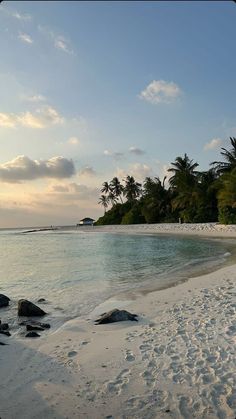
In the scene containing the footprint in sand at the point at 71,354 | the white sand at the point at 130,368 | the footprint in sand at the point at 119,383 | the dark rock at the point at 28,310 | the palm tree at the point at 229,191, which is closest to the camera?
the white sand at the point at 130,368

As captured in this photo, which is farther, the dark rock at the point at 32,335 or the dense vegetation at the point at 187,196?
the dense vegetation at the point at 187,196

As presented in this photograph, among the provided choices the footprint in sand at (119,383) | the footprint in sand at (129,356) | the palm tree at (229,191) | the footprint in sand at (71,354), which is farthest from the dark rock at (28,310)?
the palm tree at (229,191)

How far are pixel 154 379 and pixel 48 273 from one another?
13158 millimetres

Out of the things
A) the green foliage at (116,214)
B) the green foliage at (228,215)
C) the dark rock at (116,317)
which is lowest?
the dark rock at (116,317)

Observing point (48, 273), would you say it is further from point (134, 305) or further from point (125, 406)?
point (125, 406)

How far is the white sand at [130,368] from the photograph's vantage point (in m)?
3.98

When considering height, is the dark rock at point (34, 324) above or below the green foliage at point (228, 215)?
below

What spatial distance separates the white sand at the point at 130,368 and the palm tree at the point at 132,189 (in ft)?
223

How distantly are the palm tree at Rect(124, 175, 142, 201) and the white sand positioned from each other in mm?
68069

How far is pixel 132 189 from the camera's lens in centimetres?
7619

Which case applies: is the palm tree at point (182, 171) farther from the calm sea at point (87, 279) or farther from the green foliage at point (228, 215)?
the calm sea at point (87, 279)

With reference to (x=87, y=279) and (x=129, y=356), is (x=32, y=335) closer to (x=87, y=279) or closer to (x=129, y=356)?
(x=129, y=356)

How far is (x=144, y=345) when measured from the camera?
236 inches

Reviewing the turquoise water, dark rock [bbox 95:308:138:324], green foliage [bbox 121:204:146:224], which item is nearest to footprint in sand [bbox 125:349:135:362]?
dark rock [bbox 95:308:138:324]
